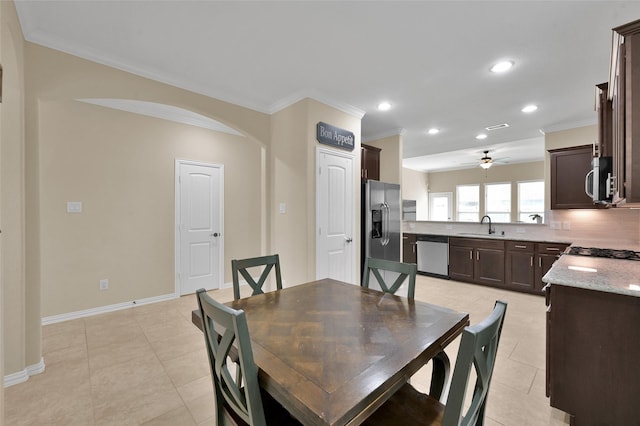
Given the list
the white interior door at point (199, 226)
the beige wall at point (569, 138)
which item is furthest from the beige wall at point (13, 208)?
the beige wall at point (569, 138)

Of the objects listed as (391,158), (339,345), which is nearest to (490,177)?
(391,158)

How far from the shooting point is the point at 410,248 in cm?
595

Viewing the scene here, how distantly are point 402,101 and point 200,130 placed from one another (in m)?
3.11

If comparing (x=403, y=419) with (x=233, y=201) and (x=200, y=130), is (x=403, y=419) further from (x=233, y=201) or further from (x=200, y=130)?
(x=200, y=130)

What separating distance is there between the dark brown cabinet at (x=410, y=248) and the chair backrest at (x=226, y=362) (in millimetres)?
5213

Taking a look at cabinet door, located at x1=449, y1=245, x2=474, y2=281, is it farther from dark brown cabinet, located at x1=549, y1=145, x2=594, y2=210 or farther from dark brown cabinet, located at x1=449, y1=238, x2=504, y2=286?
dark brown cabinet, located at x1=549, y1=145, x2=594, y2=210

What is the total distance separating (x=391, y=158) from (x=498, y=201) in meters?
5.65

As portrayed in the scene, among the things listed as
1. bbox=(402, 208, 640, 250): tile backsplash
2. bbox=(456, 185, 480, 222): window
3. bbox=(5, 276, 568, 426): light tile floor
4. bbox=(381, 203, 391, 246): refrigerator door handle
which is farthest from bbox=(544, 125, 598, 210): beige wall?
bbox=(456, 185, 480, 222): window

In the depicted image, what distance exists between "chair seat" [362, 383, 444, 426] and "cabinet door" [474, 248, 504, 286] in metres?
4.32

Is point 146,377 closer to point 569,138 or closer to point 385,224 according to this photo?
point 385,224

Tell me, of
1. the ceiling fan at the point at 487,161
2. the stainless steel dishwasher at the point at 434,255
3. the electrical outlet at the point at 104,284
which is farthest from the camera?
the ceiling fan at the point at 487,161

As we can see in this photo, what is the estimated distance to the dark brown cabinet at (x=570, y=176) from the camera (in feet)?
12.2

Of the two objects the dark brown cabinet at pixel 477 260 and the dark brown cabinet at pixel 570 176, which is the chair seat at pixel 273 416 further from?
the dark brown cabinet at pixel 477 260

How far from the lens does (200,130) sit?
14.3 feet
